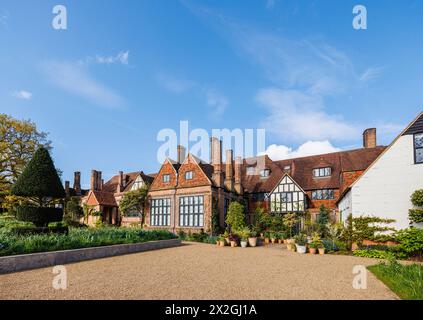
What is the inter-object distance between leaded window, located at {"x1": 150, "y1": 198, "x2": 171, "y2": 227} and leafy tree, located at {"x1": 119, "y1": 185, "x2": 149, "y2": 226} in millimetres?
1387

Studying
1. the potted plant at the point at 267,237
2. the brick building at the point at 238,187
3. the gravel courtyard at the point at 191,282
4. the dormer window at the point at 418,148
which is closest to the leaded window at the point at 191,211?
the brick building at the point at 238,187

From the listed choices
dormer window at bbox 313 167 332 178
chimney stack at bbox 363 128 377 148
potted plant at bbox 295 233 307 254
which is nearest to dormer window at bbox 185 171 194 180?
potted plant at bbox 295 233 307 254

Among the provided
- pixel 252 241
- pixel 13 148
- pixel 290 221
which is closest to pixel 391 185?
pixel 290 221

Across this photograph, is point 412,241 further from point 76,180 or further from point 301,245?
point 76,180

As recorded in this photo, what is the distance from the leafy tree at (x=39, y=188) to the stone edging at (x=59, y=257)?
452 centimetres

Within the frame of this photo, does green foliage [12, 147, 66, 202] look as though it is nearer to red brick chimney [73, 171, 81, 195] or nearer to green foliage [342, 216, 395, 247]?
green foliage [342, 216, 395, 247]

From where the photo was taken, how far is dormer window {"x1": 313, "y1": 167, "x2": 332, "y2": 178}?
2680 centimetres

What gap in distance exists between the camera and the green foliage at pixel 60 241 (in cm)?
990

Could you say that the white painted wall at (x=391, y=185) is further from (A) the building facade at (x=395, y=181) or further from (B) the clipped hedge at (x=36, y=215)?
(B) the clipped hedge at (x=36, y=215)

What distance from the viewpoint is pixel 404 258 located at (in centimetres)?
1384

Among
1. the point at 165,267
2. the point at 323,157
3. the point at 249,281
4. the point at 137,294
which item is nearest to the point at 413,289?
the point at 249,281

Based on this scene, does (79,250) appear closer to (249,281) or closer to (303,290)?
(249,281)

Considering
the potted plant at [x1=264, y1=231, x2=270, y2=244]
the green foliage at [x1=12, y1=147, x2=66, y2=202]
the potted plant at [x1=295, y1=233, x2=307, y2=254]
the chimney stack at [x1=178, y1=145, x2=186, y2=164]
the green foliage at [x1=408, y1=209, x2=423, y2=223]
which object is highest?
the chimney stack at [x1=178, y1=145, x2=186, y2=164]
